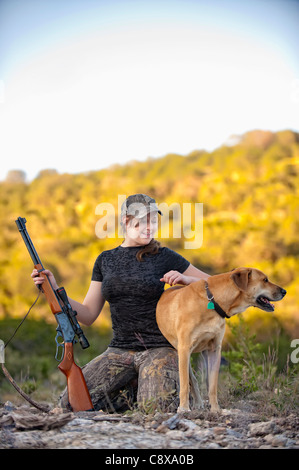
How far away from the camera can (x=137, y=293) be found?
5.20 metres

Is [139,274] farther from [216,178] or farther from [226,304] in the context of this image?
[216,178]

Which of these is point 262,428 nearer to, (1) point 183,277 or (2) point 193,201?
(1) point 183,277

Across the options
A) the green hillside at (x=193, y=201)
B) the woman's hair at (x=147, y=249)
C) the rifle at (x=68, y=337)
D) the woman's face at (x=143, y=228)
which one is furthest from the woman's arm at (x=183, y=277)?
the green hillside at (x=193, y=201)

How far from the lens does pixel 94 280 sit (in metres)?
5.59

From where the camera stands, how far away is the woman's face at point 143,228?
5.14m

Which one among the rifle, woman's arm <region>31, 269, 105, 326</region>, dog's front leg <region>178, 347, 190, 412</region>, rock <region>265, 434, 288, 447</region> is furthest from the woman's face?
rock <region>265, 434, 288, 447</region>

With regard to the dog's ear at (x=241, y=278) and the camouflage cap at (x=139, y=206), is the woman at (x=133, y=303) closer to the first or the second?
the camouflage cap at (x=139, y=206)

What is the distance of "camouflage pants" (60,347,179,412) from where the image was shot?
4.79 metres

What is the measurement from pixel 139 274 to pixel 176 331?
78 cm

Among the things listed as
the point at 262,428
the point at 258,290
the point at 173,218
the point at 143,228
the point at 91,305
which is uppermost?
the point at 173,218

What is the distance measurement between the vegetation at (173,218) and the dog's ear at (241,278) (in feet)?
48.8

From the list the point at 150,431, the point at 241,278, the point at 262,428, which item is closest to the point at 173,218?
the point at 241,278

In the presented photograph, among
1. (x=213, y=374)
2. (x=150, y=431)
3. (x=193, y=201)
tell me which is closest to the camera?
(x=150, y=431)

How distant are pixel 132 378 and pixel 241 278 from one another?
167 cm
